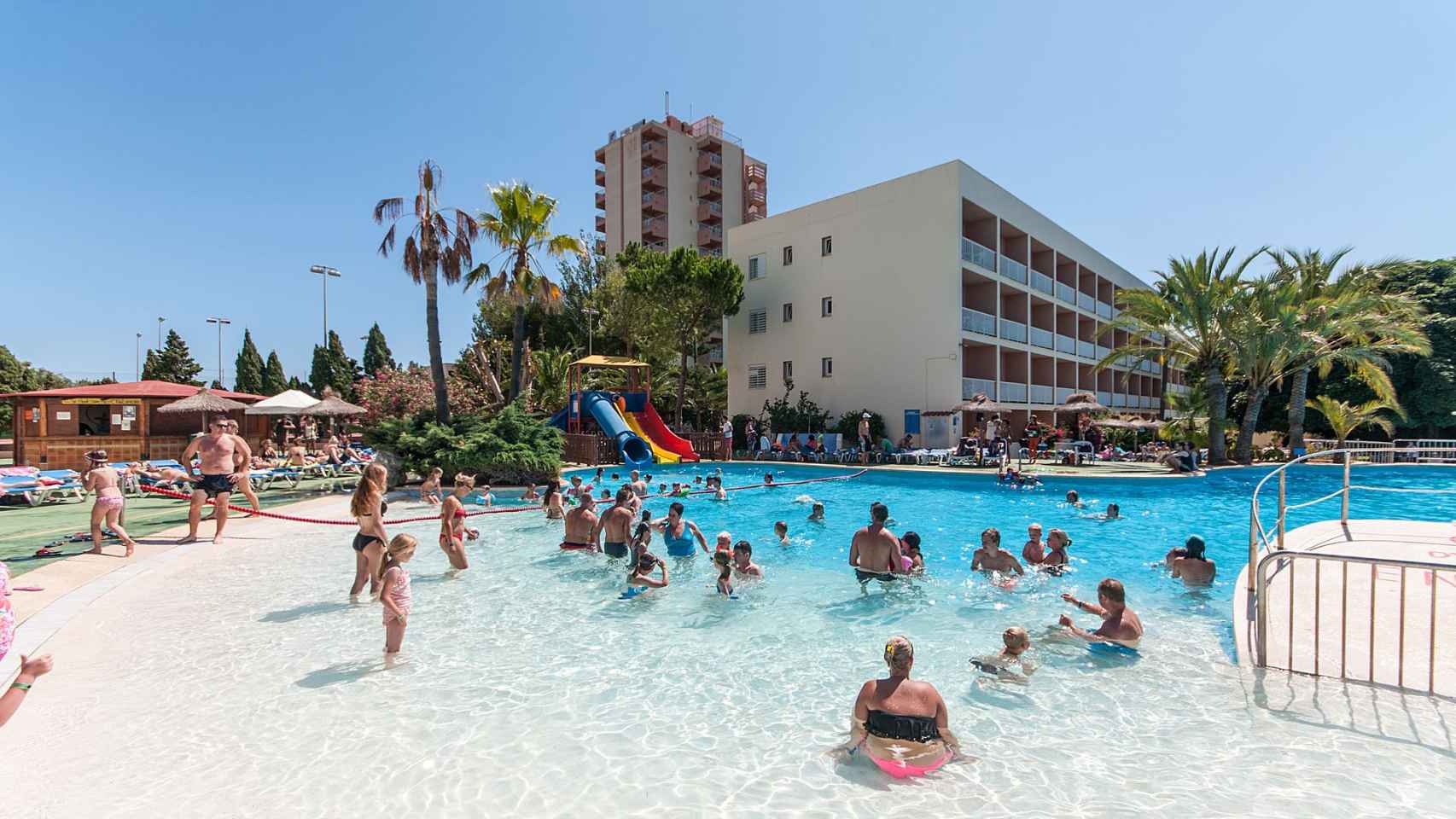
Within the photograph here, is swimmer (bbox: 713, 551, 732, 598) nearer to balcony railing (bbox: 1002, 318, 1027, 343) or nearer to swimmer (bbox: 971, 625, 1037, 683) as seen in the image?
swimmer (bbox: 971, 625, 1037, 683)

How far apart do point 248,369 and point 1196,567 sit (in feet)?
210

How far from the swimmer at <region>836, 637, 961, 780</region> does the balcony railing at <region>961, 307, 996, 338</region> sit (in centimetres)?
2357

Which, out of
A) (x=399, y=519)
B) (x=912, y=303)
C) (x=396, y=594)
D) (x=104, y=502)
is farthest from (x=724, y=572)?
(x=912, y=303)

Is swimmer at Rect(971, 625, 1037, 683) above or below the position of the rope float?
below

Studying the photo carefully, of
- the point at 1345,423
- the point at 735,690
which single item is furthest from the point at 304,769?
the point at 1345,423

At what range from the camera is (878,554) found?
27.9ft

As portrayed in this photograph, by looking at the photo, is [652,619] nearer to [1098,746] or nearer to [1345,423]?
[1098,746]

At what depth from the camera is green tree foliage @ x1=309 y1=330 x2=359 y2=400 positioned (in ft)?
174

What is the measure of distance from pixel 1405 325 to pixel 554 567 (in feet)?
99.4

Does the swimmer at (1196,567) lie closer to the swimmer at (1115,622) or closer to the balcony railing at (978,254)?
the swimmer at (1115,622)

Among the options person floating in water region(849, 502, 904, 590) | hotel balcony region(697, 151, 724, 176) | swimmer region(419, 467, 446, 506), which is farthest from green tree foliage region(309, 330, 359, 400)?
person floating in water region(849, 502, 904, 590)

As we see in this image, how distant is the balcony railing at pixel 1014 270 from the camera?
28562 mm

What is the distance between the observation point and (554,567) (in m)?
9.56

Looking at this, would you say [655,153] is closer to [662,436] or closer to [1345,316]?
[662,436]
